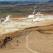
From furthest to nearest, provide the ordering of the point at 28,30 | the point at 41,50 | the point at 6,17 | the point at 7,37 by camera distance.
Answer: the point at 6,17 < the point at 28,30 < the point at 7,37 < the point at 41,50

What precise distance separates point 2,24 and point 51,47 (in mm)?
834

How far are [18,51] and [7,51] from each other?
0.40 ft

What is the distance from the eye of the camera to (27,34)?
2.39m

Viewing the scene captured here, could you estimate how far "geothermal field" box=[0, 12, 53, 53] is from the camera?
6.86ft

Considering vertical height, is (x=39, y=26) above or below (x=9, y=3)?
below

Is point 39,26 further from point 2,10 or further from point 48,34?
point 2,10

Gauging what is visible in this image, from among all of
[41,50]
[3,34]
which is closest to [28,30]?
[3,34]

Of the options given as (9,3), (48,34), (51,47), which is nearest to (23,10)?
(9,3)

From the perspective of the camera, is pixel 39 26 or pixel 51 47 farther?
pixel 39 26

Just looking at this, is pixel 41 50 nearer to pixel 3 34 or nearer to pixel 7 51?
pixel 7 51

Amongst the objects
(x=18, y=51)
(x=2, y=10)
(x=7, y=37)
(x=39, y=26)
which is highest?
(x=2, y=10)

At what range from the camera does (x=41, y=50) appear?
2.03m

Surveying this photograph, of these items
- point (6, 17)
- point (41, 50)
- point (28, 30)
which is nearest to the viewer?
point (41, 50)

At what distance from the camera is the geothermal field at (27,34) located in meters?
2.09
